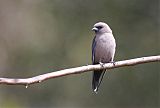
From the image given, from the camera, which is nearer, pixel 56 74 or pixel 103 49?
pixel 56 74

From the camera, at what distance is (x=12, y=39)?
70.1 feet

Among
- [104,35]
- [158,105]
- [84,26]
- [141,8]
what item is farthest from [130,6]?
[104,35]

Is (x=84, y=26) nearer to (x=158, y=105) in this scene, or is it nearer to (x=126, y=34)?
(x=126, y=34)

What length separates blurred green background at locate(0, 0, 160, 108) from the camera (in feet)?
65.1

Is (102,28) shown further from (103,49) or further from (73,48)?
(73,48)

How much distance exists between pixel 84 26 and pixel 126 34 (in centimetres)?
160

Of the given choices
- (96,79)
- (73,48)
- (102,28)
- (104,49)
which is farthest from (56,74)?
(73,48)

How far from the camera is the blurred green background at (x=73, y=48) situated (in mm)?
19828

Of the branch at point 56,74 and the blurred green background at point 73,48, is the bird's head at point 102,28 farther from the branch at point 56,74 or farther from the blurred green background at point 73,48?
the blurred green background at point 73,48

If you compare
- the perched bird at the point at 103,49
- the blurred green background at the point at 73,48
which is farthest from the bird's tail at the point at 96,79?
the blurred green background at the point at 73,48

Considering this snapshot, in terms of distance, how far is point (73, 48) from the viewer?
2100 cm

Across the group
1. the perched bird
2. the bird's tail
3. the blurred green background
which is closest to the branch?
the bird's tail

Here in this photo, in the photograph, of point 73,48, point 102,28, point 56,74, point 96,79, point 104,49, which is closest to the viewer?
point 56,74

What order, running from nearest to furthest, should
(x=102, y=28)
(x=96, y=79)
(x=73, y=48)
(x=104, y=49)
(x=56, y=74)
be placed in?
(x=56, y=74)
(x=96, y=79)
(x=104, y=49)
(x=102, y=28)
(x=73, y=48)
